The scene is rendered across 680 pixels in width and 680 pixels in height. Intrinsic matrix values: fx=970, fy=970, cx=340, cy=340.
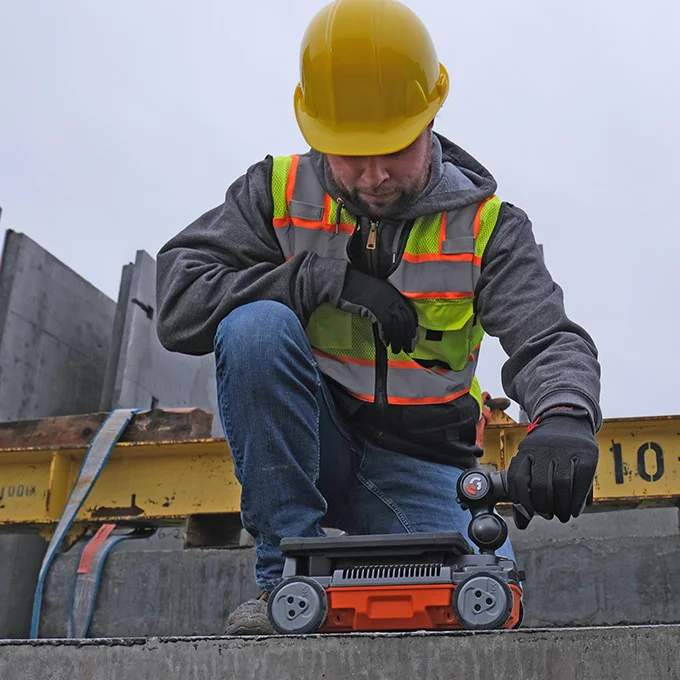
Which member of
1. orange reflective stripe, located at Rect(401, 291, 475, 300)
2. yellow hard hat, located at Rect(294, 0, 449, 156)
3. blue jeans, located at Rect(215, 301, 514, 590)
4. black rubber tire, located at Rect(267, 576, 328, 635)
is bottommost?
black rubber tire, located at Rect(267, 576, 328, 635)

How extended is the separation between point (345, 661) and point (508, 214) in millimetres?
1506

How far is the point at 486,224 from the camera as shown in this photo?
2.64 metres

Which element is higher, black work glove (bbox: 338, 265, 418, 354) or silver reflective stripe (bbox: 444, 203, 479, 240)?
silver reflective stripe (bbox: 444, 203, 479, 240)

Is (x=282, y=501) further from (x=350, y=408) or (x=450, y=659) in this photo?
(x=450, y=659)

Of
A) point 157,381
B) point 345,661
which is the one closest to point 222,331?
point 345,661

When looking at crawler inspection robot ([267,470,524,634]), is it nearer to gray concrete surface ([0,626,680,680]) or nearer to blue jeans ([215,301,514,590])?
gray concrete surface ([0,626,680,680])

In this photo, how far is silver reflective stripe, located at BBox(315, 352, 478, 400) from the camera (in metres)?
2.65

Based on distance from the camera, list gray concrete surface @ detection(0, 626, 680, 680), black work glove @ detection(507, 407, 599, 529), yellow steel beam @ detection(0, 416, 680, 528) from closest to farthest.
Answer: gray concrete surface @ detection(0, 626, 680, 680), black work glove @ detection(507, 407, 599, 529), yellow steel beam @ detection(0, 416, 680, 528)

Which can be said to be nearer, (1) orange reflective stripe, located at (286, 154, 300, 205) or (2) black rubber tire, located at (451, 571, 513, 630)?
(2) black rubber tire, located at (451, 571, 513, 630)

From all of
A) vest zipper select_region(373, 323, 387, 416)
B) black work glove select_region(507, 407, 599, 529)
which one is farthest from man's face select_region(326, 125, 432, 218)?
black work glove select_region(507, 407, 599, 529)

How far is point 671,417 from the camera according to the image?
514 centimetres

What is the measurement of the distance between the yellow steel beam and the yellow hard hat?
10.1ft

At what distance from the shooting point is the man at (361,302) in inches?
91.1

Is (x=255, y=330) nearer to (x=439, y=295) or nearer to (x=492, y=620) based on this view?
(x=439, y=295)
